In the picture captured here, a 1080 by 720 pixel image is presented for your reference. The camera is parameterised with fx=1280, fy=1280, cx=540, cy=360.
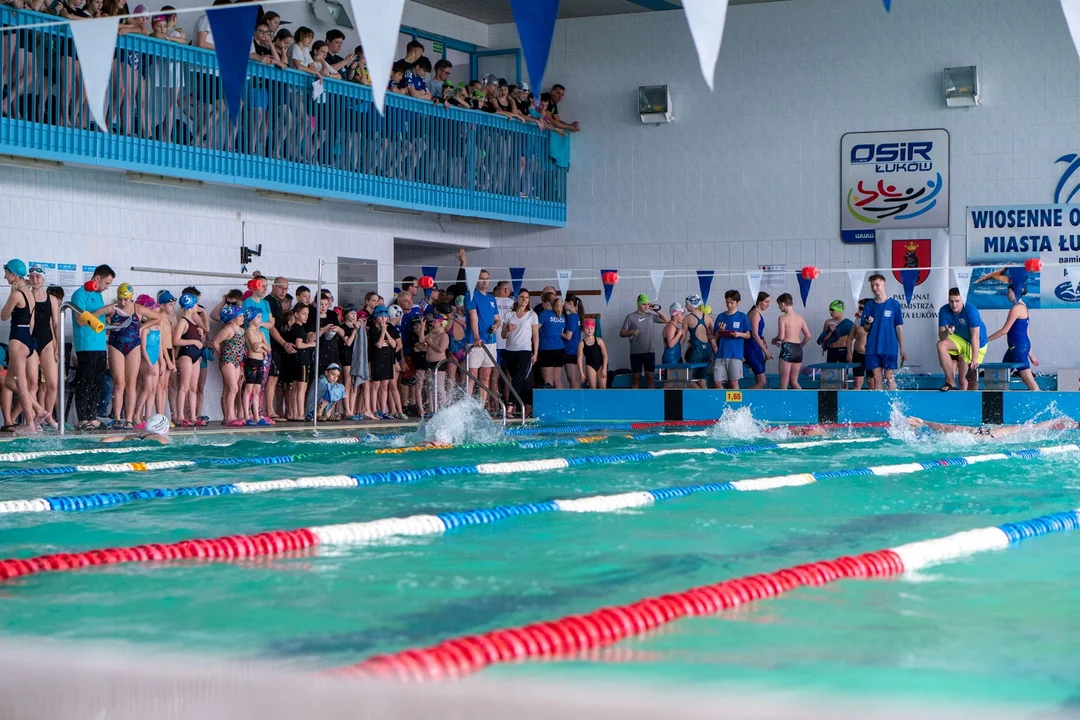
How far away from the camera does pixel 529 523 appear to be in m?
6.42

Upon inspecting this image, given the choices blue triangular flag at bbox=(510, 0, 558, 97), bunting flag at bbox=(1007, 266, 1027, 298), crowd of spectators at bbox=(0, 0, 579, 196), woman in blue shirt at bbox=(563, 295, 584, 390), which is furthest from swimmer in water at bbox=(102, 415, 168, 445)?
bunting flag at bbox=(1007, 266, 1027, 298)

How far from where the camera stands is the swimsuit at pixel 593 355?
17188mm

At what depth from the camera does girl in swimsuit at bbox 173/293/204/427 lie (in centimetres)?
1328

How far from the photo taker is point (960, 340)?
50.2ft

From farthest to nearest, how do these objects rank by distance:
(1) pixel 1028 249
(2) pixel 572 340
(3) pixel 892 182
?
(3) pixel 892 182 → (1) pixel 1028 249 → (2) pixel 572 340

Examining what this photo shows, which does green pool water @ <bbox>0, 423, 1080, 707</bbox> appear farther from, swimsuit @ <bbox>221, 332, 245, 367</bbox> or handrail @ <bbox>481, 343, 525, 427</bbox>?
handrail @ <bbox>481, 343, 525, 427</bbox>

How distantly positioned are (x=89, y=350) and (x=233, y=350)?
1.66 meters

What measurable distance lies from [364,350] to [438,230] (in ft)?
15.6

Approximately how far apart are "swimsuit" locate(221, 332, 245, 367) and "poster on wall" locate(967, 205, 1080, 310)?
10.1 meters

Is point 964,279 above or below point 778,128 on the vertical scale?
below

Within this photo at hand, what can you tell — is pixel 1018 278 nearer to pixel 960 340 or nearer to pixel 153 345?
pixel 960 340

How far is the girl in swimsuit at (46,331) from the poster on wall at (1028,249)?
39.4 feet

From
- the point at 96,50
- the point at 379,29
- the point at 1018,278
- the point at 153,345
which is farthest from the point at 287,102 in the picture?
the point at 1018,278

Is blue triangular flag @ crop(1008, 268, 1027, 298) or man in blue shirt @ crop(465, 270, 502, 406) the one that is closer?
man in blue shirt @ crop(465, 270, 502, 406)
